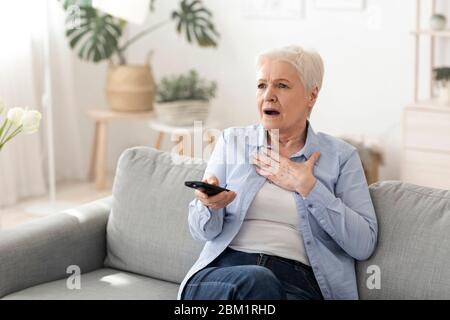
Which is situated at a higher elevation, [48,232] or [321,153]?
[321,153]

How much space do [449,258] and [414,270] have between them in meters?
0.10

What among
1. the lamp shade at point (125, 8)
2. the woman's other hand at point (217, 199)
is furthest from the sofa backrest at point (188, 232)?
the lamp shade at point (125, 8)

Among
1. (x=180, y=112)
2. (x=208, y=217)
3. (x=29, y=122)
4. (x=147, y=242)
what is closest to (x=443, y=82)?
(x=180, y=112)

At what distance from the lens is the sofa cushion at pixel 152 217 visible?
2469 millimetres

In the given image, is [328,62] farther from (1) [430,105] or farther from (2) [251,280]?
(2) [251,280]

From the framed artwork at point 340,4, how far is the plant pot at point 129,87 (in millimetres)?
1115

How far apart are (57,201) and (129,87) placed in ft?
2.68

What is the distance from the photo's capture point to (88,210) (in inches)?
105

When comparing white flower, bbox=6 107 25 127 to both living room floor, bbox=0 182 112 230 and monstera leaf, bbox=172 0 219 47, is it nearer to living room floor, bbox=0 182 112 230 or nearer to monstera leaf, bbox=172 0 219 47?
living room floor, bbox=0 182 112 230

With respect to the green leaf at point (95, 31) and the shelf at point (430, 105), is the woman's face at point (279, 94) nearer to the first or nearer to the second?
the shelf at point (430, 105)

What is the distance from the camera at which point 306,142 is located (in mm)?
2291

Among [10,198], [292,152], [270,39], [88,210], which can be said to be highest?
[270,39]
